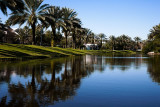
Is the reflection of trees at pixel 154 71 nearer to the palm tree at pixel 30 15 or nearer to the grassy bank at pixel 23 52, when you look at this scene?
the grassy bank at pixel 23 52

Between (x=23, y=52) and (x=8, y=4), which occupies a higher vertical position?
(x=8, y=4)

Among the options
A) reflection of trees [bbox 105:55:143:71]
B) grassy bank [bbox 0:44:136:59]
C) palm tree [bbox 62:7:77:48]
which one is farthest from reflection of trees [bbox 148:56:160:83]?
palm tree [bbox 62:7:77:48]

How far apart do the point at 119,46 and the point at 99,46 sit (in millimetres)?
14175

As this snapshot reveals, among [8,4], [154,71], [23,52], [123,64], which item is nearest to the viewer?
[154,71]

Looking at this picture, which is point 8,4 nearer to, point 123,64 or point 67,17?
point 123,64

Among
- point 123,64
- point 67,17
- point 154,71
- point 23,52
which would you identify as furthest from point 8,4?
point 67,17

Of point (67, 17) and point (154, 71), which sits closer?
point (154, 71)

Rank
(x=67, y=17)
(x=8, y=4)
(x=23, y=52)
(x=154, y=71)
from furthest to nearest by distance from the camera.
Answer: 1. (x=67, y=17)
2. (x=23, y=52)
3. (x=8, y=4)
4. (x=154, y=71)

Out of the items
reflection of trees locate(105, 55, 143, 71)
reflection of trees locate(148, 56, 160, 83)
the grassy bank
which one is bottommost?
reflection of trees locate(105, 55, 143, 71)

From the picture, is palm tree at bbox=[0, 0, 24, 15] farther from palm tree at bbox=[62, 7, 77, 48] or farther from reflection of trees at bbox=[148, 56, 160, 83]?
palm tree at bbox=[62, 7, 77, 48]

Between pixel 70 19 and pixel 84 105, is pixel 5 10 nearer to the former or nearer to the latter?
pixel 84 105

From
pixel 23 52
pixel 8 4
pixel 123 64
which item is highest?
pixel 8 4

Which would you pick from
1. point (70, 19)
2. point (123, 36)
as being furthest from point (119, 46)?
point (70, 19)

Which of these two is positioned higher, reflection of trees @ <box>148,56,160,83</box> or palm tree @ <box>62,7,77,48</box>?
palm tree @ <box>62,7,77,48</box>
